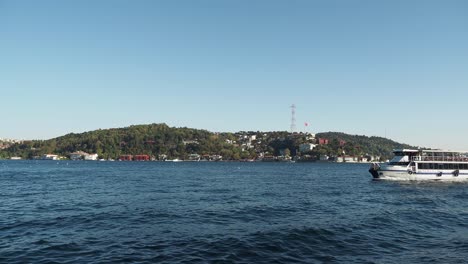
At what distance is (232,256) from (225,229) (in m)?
7.74

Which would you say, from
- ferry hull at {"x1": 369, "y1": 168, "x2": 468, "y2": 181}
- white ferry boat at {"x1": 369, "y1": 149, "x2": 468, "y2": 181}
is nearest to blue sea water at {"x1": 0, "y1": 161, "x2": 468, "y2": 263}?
ferry hull at {"x1": 369, "y1": 168, "x2": 468, "y2": 181}

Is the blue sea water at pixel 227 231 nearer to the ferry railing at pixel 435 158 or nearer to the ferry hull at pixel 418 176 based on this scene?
the ferry hull at pixel 418 176

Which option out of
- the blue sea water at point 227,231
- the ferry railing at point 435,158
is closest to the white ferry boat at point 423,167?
the ferry railing at point 435,158

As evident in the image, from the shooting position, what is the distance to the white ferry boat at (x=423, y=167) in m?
89.2

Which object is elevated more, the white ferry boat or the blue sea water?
the white ferry boat

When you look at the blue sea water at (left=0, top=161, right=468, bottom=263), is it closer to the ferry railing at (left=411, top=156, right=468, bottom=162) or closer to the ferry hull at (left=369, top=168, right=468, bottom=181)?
the ferry hull at (left=369, top=168, right=468, bottom=181)

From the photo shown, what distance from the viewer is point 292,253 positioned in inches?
916

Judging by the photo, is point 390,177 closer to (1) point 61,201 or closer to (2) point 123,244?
(1) point 61,201

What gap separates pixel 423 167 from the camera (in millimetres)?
90312

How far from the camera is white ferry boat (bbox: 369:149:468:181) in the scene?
89.2m

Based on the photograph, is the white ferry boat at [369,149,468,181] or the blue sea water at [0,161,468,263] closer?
the blue sea water at [0,161,468,263]

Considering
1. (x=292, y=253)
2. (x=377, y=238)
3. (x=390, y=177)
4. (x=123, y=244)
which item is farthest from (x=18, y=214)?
(x=390, y=177)

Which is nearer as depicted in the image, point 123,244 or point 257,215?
point 123,244

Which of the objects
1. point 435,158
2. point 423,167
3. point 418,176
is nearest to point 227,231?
point 418,176
